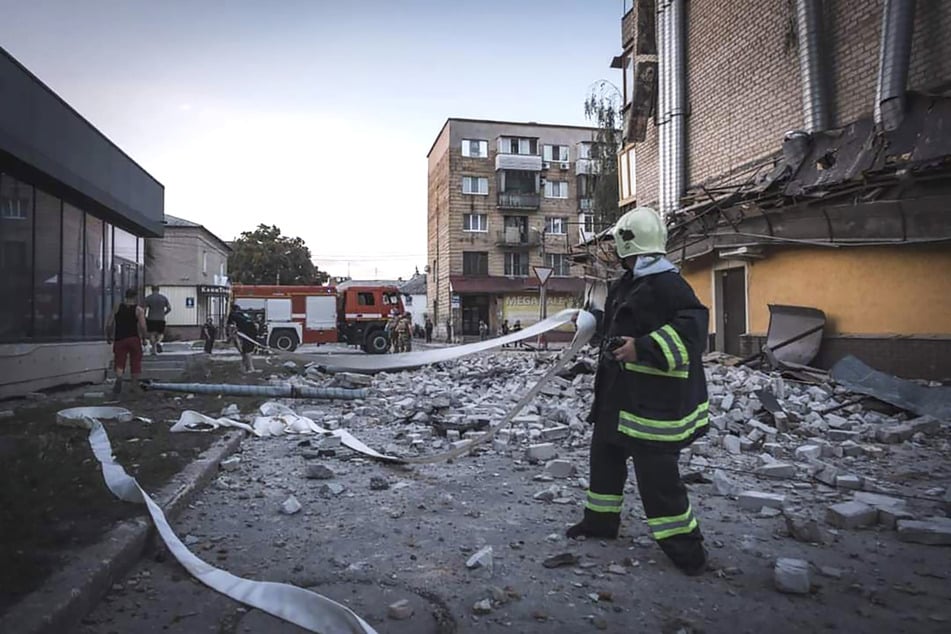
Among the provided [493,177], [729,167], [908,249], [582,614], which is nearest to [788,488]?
[582,614]

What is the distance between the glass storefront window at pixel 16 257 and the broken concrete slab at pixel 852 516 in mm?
10551

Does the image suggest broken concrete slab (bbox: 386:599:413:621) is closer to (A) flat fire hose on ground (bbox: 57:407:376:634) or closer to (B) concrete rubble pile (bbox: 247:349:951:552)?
(A) flat fire hose on ground (bbox: 57:407:376:634)

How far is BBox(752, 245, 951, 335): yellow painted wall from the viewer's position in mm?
9344

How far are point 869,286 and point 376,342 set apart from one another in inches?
706

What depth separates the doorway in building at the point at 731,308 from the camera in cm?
1362

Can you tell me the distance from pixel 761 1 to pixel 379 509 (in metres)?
13.4

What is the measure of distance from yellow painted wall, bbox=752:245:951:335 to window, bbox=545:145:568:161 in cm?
3922

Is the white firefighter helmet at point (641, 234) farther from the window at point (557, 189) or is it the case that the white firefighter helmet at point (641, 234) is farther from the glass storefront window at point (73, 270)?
the window at point (557, 189)

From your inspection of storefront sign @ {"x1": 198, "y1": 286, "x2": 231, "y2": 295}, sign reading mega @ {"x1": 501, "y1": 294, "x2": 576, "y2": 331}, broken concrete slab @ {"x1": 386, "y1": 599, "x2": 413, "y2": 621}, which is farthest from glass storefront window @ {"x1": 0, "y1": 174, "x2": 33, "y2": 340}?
sign reading mega @ {"x1": 501, "y1": 294, "x2": 576, "y2": 331}

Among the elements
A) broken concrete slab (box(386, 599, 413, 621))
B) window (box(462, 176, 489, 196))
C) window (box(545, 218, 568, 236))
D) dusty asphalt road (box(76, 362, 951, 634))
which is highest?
window (box(462, 176, 489, 196))

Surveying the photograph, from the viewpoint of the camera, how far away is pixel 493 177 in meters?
48.0

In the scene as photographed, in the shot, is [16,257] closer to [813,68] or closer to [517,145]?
[813,68]

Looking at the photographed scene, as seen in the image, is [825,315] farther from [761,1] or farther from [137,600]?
[137,600]

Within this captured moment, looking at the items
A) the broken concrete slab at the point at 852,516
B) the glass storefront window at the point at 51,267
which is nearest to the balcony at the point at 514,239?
the glass storefront window at the point at 51,267
